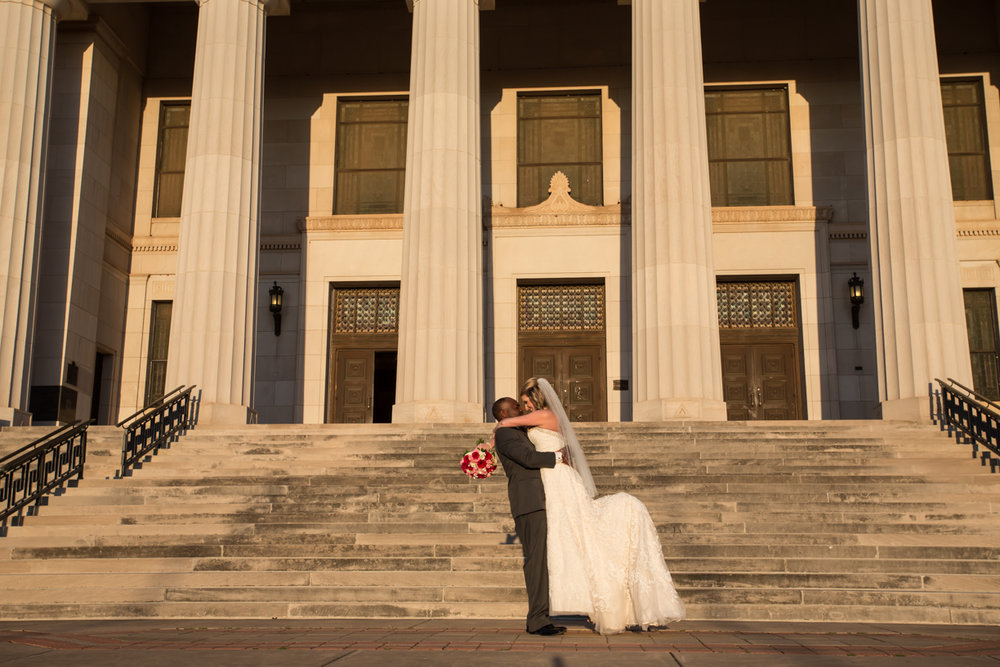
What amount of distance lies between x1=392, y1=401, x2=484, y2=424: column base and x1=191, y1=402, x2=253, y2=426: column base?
2.86m

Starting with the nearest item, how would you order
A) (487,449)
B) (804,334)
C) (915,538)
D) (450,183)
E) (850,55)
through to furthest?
(487,449), (915,538), (450,183), (804,334), (850,55)

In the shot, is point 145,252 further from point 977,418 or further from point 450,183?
point 977,418

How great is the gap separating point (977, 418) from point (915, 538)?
16.9 feet

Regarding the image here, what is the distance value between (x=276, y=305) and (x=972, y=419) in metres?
14.7

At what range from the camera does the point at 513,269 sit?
23.9 metres

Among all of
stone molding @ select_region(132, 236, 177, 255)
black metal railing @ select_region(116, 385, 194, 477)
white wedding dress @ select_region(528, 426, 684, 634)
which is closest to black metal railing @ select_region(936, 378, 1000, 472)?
white wedding dress @ select_region(528, 426, 684, 634)

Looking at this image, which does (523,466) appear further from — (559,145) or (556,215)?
(559,145)

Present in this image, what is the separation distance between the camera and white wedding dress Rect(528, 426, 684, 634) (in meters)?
7.84

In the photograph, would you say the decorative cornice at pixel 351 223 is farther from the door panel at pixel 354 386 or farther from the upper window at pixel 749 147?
the upper window at pixel 749 147

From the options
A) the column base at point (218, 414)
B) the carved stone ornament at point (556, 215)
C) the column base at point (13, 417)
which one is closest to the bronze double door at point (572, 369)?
the carved stone ornament at point (556, 215)

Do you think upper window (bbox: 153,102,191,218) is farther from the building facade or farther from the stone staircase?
the stone staircase

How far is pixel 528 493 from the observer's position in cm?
807

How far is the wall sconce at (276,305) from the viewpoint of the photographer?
2348 cm

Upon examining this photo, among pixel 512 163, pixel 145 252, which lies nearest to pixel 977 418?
pixel 512 163
